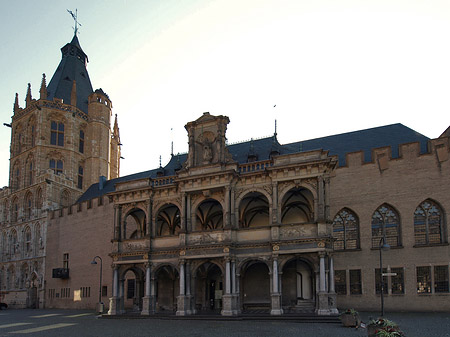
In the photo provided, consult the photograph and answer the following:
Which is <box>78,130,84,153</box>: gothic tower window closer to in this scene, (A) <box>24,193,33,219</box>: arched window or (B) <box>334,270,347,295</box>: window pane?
(A) <box>24,193,33,219</box>: arched window

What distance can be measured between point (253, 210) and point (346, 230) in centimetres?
696

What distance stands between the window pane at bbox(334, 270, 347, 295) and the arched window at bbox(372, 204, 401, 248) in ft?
9.59

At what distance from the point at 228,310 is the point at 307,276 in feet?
21.8

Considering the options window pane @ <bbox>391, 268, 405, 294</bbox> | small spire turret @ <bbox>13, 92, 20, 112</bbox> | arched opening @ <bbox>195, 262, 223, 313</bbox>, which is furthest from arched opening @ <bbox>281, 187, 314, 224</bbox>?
small spire turret @ <bbox>13, 92, 20, 112</bbox>

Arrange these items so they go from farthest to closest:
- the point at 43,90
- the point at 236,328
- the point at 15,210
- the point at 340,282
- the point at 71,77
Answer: the point at 71,77
the point at 43,90
the point at 15,210
the point at 340,282
the point at 236,328

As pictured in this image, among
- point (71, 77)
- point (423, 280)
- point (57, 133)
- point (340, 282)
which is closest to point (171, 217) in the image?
point (340, 282)

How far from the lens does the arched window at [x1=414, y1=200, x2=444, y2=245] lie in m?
29.6

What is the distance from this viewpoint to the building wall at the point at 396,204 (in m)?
29.5

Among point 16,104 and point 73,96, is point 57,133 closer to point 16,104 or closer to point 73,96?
point 73,96

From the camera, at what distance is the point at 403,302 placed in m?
29.7

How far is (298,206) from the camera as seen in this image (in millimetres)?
33750

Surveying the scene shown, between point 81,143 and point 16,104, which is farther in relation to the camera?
point 16,104

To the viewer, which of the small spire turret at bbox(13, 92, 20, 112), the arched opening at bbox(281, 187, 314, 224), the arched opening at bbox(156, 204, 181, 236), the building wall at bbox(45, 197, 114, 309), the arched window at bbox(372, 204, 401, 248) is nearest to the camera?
the arched window at bbox(372, 204, 401, 248)

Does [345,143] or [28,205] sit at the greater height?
[345,143]
